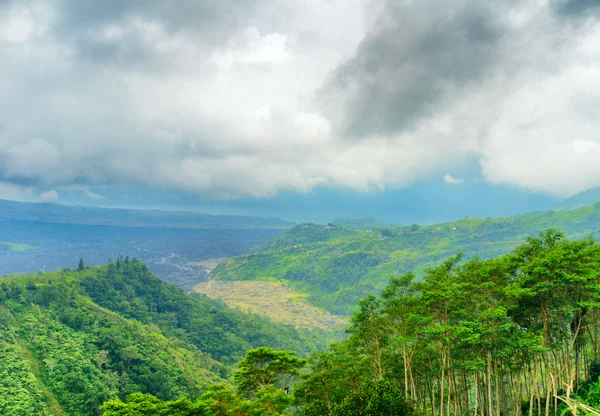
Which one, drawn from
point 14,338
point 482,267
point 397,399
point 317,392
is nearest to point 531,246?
point 482,267

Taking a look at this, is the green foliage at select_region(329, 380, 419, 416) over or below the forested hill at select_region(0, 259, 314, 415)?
over

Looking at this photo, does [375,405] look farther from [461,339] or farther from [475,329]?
[475,329]

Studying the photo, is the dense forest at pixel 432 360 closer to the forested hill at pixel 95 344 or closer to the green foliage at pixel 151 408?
the green foliage at pixel 151 408

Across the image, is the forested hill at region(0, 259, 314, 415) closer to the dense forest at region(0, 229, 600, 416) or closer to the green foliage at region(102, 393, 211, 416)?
the dense forest at region(0, 229, 600, 416)

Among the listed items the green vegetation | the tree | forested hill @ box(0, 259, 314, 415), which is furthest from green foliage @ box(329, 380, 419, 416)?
forested hill @ box(0, 259, 314, 415)

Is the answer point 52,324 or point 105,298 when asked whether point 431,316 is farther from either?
point 105,298
